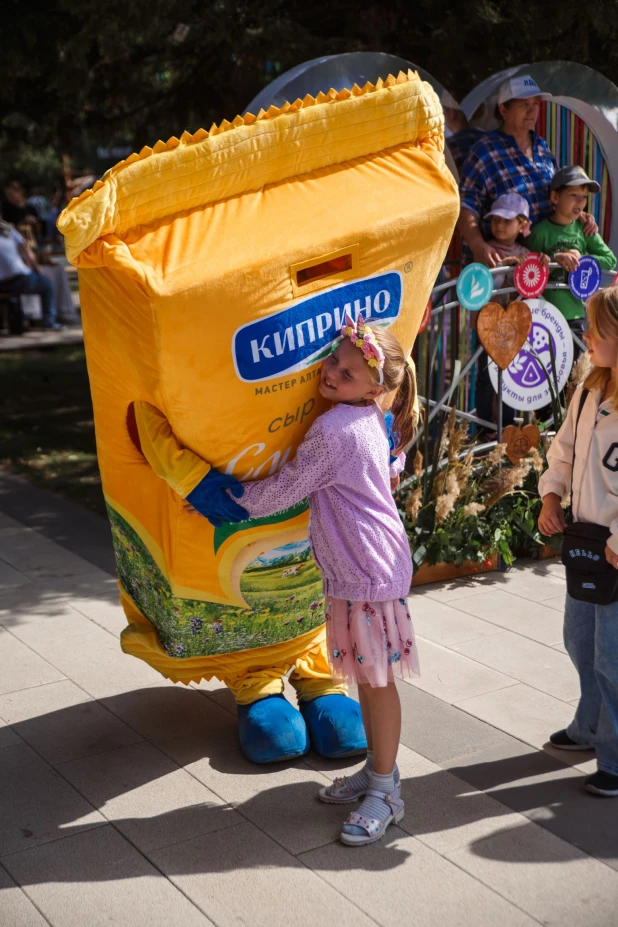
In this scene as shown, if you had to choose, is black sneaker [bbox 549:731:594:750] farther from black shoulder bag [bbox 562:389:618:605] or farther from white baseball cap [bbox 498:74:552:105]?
white baseball cap [bbox 498:74:552:105]

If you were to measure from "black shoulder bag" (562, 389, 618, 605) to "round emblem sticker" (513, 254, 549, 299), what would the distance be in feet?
8.12

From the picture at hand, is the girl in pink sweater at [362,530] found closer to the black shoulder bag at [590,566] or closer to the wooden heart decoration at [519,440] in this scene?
the black shoulder bag at [590,566]

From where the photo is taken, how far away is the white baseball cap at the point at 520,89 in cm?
634

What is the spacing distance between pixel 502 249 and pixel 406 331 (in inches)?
113

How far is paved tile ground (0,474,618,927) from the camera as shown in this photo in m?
2.89

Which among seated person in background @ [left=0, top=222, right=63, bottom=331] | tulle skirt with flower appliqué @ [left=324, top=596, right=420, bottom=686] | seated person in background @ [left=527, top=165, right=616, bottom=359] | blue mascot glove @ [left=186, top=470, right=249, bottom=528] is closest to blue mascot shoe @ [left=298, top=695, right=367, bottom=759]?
tulle skirt with flower appliqué @ [left=324, top=596, right=420, bottom=686]

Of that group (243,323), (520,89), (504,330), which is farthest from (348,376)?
(520,89)

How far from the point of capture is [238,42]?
297 inches

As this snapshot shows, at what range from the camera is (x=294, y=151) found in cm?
325

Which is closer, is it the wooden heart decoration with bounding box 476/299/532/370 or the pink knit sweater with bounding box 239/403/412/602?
the pink knit sweater with bounding box 239/403/412/602

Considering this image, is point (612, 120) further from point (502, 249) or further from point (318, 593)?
point (318, 593)

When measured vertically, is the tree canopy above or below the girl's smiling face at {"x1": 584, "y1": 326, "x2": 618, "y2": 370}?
above

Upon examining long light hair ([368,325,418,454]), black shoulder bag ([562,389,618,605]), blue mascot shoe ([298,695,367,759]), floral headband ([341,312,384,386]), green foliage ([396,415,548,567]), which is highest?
floral headband ([341,312,384,386])

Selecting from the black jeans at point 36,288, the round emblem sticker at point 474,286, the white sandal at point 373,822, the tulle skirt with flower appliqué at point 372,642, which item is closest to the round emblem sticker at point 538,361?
the round emblem sticker at point 474,286
